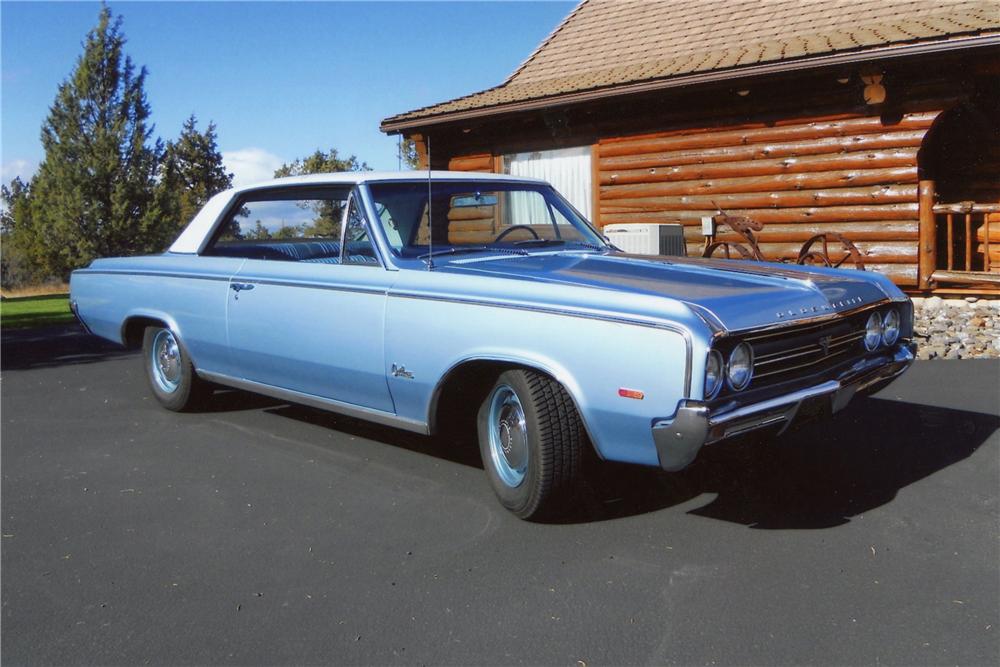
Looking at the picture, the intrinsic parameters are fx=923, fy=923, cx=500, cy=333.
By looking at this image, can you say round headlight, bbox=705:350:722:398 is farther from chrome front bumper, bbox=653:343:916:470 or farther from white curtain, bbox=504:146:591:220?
white curtain, bbox=504:146:591:220

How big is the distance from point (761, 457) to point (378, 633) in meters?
2.64

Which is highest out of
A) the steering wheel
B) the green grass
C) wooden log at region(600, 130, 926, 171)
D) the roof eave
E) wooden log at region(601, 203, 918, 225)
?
the roof eave

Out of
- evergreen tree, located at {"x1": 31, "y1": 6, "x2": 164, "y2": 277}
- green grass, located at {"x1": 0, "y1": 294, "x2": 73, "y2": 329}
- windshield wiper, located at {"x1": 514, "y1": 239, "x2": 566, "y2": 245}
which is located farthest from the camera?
evergreen tree, located at {"x1": 31, "y1": 6, "x2": 164, "y2": 277}

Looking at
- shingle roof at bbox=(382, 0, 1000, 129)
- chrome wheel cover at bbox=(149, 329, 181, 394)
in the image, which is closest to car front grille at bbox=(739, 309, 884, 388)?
chrome wheel cover at bbox=(149, 329, 181, 394)

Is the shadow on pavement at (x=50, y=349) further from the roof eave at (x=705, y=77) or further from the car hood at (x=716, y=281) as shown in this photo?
the car hood at (x=716, y=281)

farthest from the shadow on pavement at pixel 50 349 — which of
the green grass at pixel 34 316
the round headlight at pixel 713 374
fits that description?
the round headlight at pixel 713 374

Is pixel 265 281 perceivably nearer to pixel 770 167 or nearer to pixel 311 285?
pixel 311 285

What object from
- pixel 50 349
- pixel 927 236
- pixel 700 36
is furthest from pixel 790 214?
pixel 50 349

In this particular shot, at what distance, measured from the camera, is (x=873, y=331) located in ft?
13.7

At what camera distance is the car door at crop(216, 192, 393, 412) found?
4.37 m

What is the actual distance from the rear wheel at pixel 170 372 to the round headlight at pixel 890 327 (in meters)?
4.02

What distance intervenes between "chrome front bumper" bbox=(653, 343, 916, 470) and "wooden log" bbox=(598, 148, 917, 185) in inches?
232

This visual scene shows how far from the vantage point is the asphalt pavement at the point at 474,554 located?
281 centimetres

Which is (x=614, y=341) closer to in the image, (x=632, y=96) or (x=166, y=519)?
(x=166, y=519)
